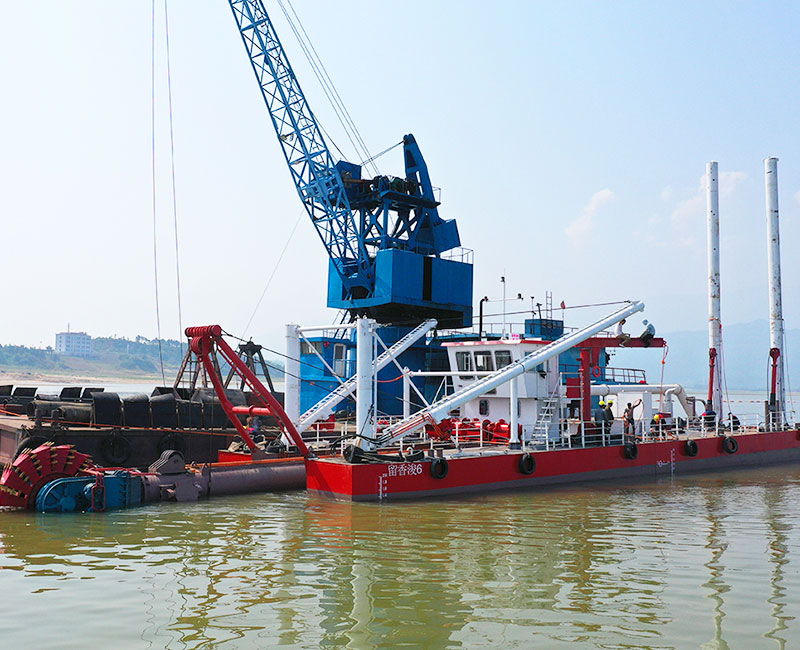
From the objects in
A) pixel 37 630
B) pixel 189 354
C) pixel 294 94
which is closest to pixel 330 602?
pixel 37 630

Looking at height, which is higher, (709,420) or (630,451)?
(709,420)

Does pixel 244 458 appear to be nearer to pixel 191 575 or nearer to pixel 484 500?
pixel 484 500

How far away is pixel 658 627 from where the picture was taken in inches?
364

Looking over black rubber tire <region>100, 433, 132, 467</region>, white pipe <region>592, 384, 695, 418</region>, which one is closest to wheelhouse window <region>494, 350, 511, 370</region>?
white pipe <region>592, 384, 695, 418</region>

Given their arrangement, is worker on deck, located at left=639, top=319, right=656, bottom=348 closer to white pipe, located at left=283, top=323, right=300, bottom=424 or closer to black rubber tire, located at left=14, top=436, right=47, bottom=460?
white pipe, located at left=283, top=323, right=300, bottom=424

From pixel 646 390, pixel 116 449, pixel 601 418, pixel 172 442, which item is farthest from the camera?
pixel 646 390

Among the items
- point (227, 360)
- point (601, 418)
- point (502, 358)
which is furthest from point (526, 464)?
point (227, 360)

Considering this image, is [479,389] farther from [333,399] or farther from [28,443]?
[28,443]

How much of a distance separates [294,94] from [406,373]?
75.0 ft

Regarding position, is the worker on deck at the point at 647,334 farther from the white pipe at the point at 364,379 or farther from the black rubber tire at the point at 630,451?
the white pipe at the point at 364,379

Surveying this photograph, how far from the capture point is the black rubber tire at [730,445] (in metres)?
29.9

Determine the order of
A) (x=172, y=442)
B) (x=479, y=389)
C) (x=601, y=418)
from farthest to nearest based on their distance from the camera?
(x=601, y=418) < (x=172, y=442) < (x=479, y=389)

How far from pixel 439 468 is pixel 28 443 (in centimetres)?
1167

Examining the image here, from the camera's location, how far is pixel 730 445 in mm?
30016
